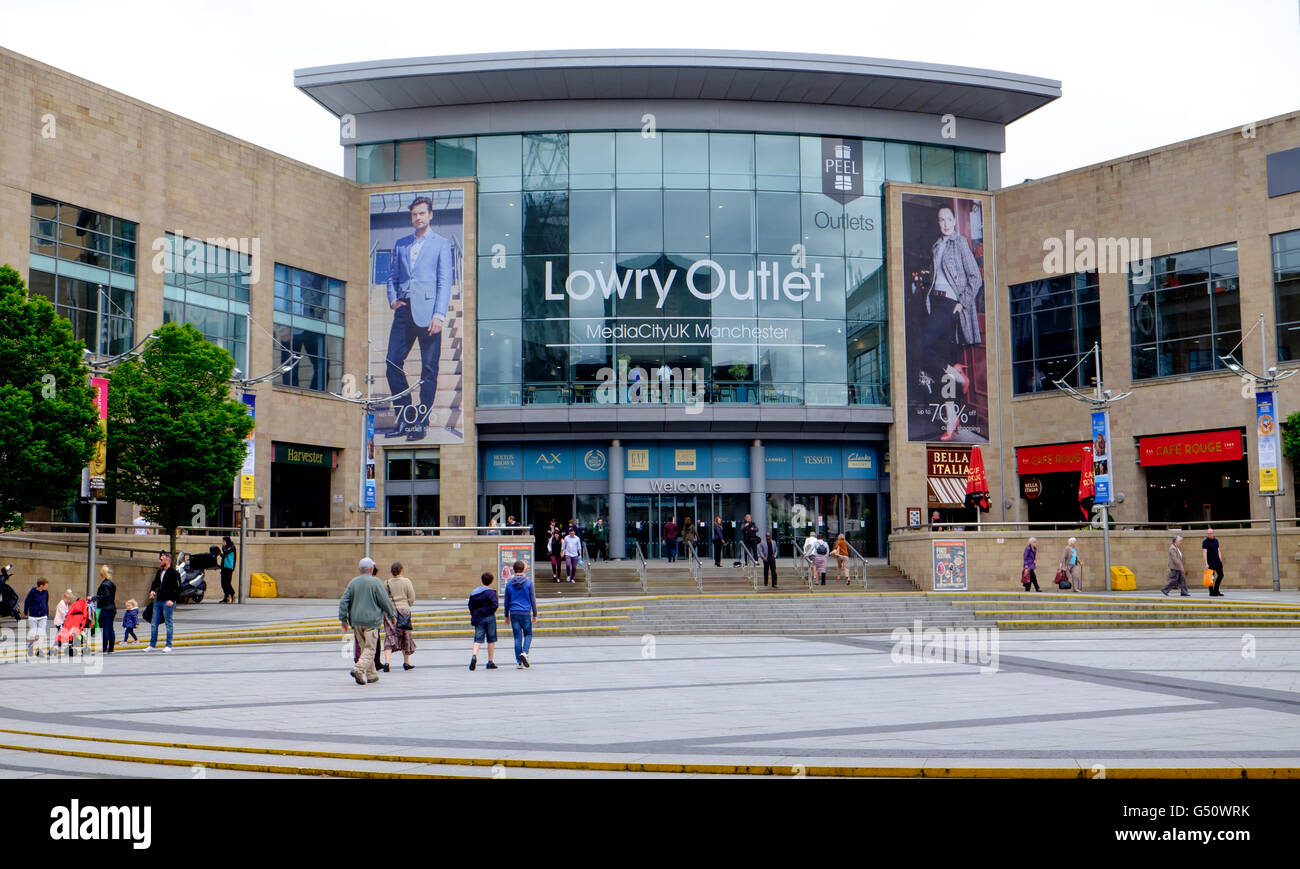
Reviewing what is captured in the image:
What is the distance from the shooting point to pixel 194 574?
29.9 meters

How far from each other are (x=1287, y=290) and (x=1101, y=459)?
11.1 metres

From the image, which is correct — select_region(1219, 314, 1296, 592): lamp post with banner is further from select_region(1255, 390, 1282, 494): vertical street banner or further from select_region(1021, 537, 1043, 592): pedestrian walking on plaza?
select_region(1021, 537, 1043, 592): pedestrian walking on plaza

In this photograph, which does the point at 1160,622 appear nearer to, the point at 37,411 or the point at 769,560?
the point at 769,560

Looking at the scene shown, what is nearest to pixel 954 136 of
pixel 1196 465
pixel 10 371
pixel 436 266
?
pixel 1196 465

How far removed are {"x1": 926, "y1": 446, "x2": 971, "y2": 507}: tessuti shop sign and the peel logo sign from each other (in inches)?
418

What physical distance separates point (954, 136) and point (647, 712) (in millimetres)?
40419

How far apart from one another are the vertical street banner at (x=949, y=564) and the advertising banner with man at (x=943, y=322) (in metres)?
11.5

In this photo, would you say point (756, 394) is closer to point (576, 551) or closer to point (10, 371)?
point (576, 551)

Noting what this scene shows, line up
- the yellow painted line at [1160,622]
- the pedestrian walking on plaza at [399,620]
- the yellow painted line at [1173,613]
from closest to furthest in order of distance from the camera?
the pedestrian walking on plaza at [399,620], the yellow painted line at [1160,622], the yellow painted line at [1173,613]

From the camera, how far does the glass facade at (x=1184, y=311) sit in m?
40.2

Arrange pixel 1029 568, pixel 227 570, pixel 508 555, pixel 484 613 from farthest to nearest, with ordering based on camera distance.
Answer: pixel 508 555 < pixel 227 570 < pixel 1029 568 < pixel 484 613

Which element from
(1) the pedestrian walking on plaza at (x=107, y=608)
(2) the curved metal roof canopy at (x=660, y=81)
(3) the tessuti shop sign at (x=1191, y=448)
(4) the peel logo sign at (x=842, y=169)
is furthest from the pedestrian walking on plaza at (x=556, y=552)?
(3) the tessuti shop sign at (x=1191, y=448)

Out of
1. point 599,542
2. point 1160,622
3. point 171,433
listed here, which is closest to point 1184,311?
point 1160,622

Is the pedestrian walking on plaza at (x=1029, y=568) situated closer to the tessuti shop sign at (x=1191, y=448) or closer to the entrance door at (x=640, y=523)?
the tessuti shop sign at (x=1191, y=448)
